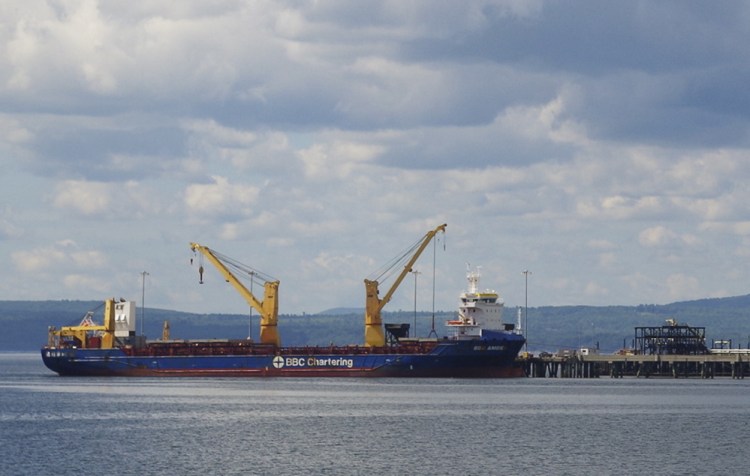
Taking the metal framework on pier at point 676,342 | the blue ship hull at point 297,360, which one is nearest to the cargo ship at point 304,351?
the blue ship hull at point 297,360

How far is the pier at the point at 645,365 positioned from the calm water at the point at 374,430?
64.2 ft

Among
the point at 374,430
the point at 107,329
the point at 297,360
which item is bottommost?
the point at 374,430

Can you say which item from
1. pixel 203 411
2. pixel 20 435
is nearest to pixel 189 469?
pixel 20 435

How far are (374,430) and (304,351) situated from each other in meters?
61.0

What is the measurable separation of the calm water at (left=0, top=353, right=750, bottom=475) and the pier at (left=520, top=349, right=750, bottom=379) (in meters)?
19.6

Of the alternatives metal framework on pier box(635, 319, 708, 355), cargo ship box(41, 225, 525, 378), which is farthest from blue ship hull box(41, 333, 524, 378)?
metal framework on pier box(635, 319, 708, 355)

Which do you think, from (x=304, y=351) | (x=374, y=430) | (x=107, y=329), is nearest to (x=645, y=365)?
(x=304, y=351)

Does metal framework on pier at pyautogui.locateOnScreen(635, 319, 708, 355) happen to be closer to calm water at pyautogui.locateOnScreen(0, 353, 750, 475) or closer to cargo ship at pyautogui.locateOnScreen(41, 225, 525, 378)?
cargo ship at pyautogui.locateOnScreen(41, 225, 525, 378)

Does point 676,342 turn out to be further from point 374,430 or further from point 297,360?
point 374,430

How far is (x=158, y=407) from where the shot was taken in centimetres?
10081

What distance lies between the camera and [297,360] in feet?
465

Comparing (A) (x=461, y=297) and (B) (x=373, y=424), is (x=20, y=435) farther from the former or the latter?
(A) (x=461, y=297)

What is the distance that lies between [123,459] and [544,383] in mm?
77028

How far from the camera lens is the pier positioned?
148 m
